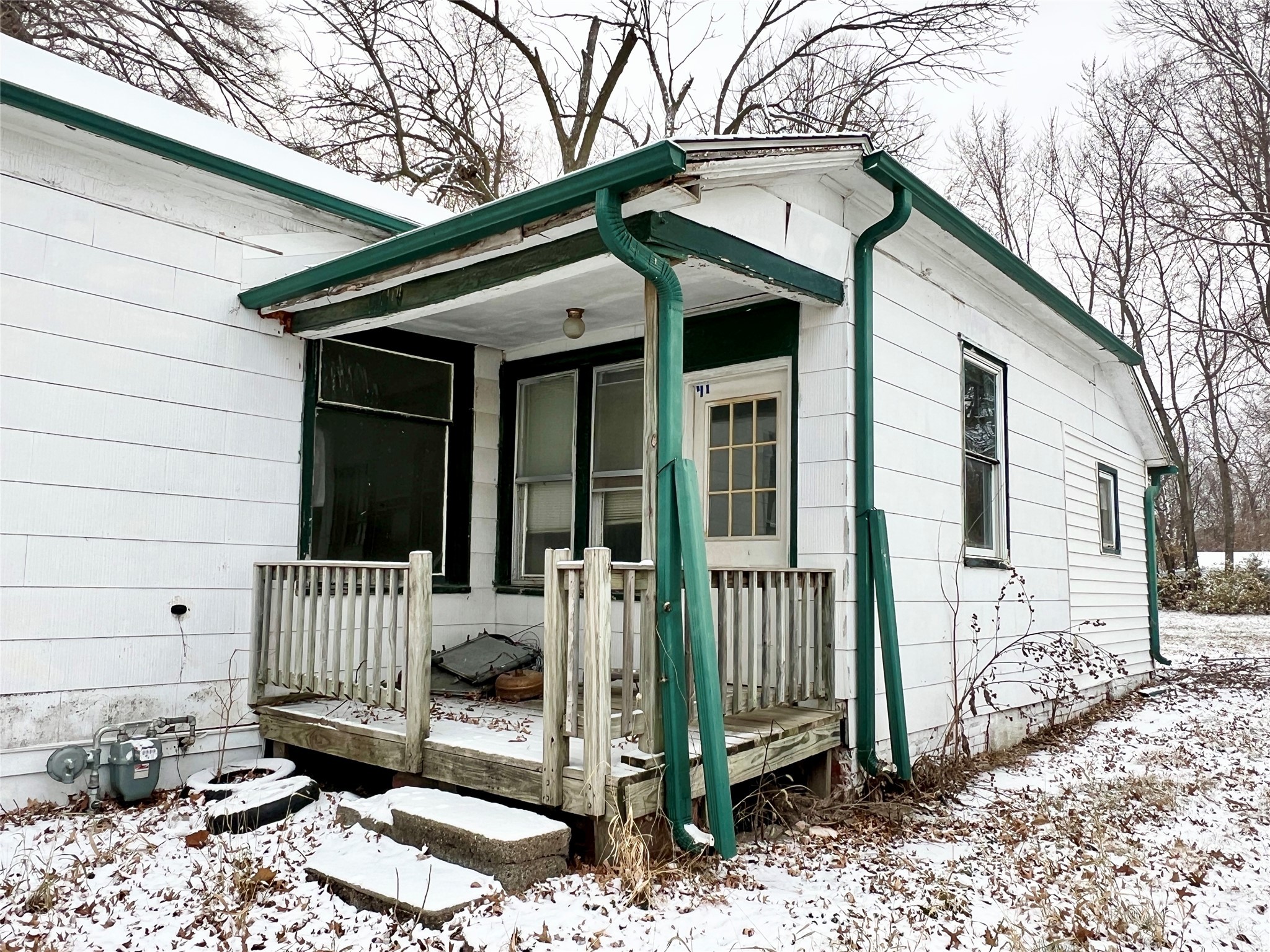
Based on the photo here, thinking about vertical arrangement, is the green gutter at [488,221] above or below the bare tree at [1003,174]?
below

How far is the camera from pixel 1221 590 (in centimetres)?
2003

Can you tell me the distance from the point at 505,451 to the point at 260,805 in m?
3.13

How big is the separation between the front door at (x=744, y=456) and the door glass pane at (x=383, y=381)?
1851mm

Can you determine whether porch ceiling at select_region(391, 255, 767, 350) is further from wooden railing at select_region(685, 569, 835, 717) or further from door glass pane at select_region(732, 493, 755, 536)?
wooden railing at select_region(685, 569, 835, 717)

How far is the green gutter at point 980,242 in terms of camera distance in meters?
4.76

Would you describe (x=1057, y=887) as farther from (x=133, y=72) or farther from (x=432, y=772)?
(x=133, y=72)

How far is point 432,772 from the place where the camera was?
4215 mm

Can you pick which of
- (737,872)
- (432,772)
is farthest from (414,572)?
(737,872)

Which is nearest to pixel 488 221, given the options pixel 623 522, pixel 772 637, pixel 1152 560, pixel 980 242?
pixel 772 637

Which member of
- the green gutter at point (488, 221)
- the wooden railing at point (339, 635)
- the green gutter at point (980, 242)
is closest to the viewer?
the green gutter at point (488, 221)

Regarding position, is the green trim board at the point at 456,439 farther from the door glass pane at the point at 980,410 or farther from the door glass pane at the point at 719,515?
the door glass pane at the point at 980,410

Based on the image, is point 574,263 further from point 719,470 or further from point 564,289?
point 719,470

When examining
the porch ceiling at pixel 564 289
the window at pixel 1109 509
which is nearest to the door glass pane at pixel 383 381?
the porch ceiling at pixel 564 289

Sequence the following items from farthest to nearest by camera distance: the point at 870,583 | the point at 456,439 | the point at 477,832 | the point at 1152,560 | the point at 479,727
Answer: the point at 1152,560, the point at 456,439, the point at 870,583, the point at 479,727, the point at 477,832
